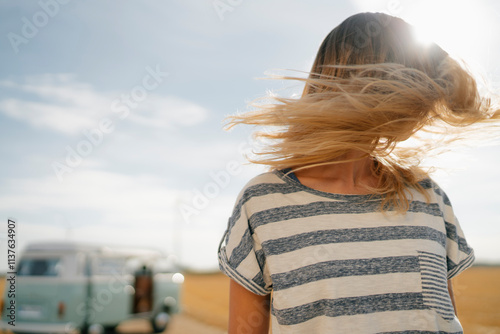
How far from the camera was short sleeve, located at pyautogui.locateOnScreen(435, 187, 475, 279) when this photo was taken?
5.50 ft

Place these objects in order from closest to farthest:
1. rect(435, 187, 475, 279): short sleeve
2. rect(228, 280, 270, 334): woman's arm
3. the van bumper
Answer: rect(228, 280, 270, 334): woman's arm, rect(435, 187, 475, 279): short sleeve, the van bumper

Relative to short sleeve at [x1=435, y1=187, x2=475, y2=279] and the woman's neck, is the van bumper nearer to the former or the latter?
the woman's neck

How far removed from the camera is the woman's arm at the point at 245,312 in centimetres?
152

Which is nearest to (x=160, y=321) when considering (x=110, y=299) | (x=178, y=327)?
(x=178, y=327)

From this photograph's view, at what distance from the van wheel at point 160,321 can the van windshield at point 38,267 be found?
13.2 feet

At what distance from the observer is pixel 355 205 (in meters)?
1.57

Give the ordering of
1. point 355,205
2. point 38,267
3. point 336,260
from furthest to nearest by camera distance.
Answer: point 38,267 → point 355,205 → point 336,260

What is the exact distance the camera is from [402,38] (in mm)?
1684

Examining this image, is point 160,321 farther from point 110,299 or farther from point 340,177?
point 340,177

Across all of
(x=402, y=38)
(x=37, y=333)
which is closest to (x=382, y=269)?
(x=402, y=38)

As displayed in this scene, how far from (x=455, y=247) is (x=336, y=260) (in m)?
0.58

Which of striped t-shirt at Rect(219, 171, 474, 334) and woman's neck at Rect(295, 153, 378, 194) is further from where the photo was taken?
woman's neck at Rect(295, 153, 378, 194)

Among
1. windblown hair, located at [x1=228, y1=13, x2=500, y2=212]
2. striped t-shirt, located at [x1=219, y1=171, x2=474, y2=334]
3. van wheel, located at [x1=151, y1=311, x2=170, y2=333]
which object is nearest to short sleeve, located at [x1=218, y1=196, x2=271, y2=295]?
striped t-shirt, located at [x1=219, y1=171, x2=474, y2=334]

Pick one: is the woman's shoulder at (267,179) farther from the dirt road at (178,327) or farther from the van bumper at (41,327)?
the dirt road at (178,327)
